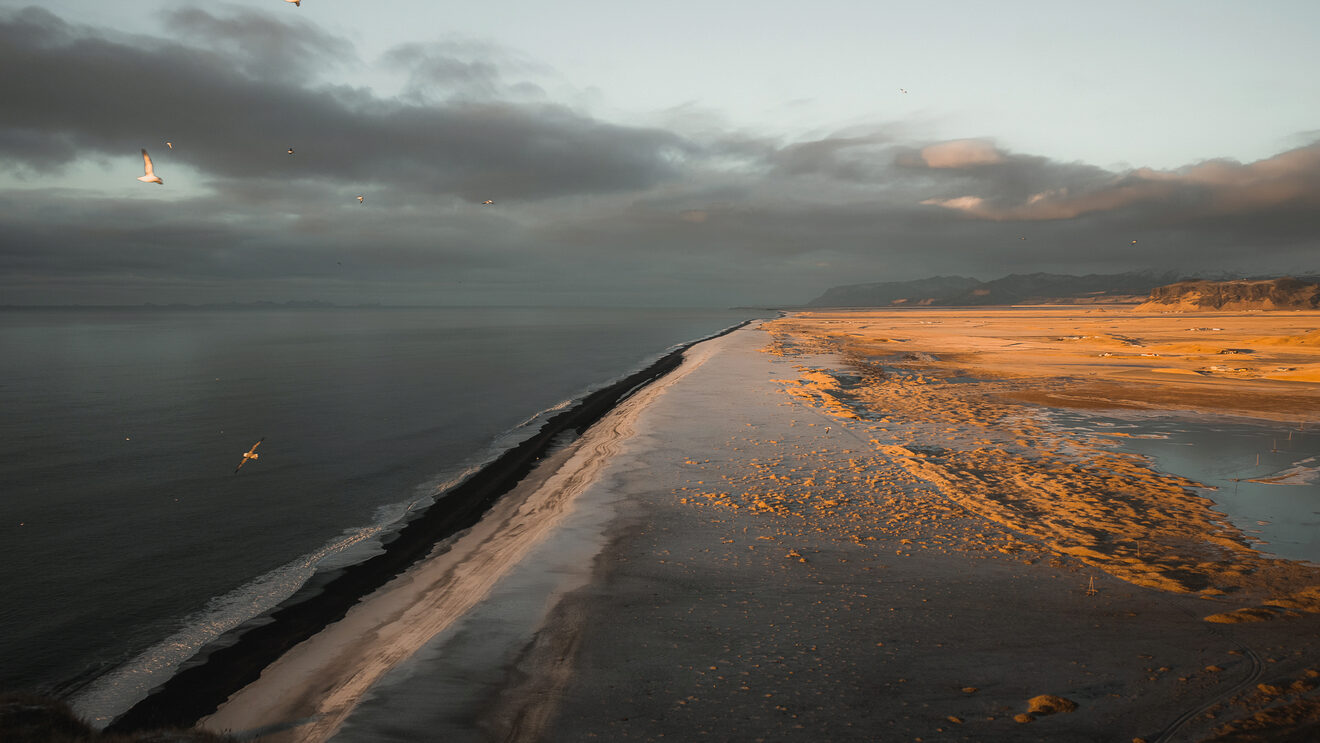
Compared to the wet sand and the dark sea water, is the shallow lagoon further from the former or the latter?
the dark sea water

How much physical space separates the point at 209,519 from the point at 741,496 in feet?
40.9

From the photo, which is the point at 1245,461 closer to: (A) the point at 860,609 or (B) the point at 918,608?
(B) the point at 918,608

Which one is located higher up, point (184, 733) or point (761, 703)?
point (184, 733)

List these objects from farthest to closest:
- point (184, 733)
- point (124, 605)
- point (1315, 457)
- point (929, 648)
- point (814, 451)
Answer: point (814, 451), point (1315, 457), point (124, 605), point (929, 648), point (184, 733)

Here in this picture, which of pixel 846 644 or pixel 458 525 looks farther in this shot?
pixel 458 525

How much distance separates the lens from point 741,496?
46.5 feet

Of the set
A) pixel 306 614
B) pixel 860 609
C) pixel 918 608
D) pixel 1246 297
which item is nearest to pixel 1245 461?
pixel 918 608

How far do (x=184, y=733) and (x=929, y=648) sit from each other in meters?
7.55

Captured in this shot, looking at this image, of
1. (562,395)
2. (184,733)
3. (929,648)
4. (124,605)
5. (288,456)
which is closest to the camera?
(184,733)

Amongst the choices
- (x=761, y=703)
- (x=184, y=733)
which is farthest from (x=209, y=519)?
(x=761, y=703)

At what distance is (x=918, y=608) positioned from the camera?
8.58 metres

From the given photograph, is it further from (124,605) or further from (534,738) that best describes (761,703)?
(124,605)

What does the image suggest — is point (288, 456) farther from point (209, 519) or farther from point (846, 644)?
point (846, 644)

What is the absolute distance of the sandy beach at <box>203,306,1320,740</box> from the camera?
6.27 metres
